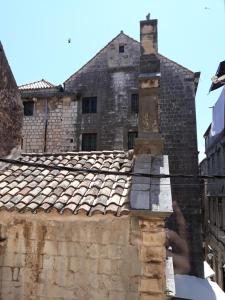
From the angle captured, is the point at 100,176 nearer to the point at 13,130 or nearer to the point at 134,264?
the point at 134,264

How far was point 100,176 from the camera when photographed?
683cm

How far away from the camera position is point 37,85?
20.8 m

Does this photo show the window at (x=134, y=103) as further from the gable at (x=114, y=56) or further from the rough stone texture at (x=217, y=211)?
the rough stone texture at (x=217, y=211)

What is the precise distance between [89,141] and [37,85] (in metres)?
6.05

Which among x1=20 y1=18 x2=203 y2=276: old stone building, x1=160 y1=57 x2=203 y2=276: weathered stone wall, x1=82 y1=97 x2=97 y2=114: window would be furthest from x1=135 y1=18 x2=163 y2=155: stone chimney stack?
x1=82 y1=97 x2=97 y2=114: window

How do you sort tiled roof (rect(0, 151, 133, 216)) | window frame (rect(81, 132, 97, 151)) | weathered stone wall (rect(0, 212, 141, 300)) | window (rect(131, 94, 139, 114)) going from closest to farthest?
1. weathered stone wall (rect(0, 212, 141, 300))
2. tiled roof (rect(0, 151, 133, 216))
3. window (rect(131, 94, 139, 114))
4. window frame (rect(81, 132, 97, 151))

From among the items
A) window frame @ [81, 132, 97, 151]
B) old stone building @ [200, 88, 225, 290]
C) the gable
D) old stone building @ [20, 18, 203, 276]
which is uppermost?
the gable

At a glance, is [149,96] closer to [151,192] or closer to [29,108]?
[151,192]

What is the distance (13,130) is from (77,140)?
9.84 metres

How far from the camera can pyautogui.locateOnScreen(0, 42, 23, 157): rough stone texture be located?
8.85 metres

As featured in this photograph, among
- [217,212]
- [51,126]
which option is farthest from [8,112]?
[217,212]

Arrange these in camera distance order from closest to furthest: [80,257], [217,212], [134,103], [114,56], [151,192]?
[80,257], [151,192], [134,103], [114,56], [217,212]

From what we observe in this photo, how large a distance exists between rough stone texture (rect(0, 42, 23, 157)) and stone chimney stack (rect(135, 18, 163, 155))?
14.3ft

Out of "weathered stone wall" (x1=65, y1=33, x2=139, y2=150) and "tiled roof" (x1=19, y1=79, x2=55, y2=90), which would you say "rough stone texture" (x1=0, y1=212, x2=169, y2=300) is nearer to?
"weathered stone wall" (x1=65, y1=33, x2=139, y2=150)
